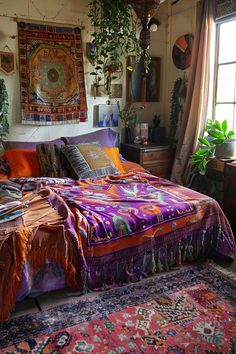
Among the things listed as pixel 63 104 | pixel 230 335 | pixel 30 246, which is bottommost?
pixel 230 335

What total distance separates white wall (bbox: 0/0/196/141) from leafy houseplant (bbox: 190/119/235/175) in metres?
1.02

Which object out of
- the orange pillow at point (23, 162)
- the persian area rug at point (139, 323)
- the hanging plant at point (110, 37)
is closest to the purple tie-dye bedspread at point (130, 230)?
the persian area rug at point (139, 323)

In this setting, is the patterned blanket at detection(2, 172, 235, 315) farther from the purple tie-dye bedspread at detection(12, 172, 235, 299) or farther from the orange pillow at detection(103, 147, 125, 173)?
the orange pillow at detection(103, 147, 125, 173)

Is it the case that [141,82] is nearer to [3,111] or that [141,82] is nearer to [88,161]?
[88,161]

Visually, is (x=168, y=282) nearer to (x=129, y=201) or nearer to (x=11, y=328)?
(x=129, y=201)

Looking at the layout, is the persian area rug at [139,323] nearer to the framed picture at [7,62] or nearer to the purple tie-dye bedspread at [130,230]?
the purple tie-dye bedspread at [130,230]

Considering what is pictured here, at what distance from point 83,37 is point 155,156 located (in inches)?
62.8

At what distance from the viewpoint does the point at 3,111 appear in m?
3.41

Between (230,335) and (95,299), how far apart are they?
854 millimetres

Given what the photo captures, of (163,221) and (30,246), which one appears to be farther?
(163,221)

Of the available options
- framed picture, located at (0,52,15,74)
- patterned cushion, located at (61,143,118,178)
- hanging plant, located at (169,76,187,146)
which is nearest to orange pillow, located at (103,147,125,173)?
patterned cushion, located at (61,143,118,178)

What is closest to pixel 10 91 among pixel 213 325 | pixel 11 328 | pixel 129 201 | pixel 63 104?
pixel 63 104

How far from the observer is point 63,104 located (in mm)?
3736

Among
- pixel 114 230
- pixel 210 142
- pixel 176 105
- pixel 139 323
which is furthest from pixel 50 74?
pixel 139 323
